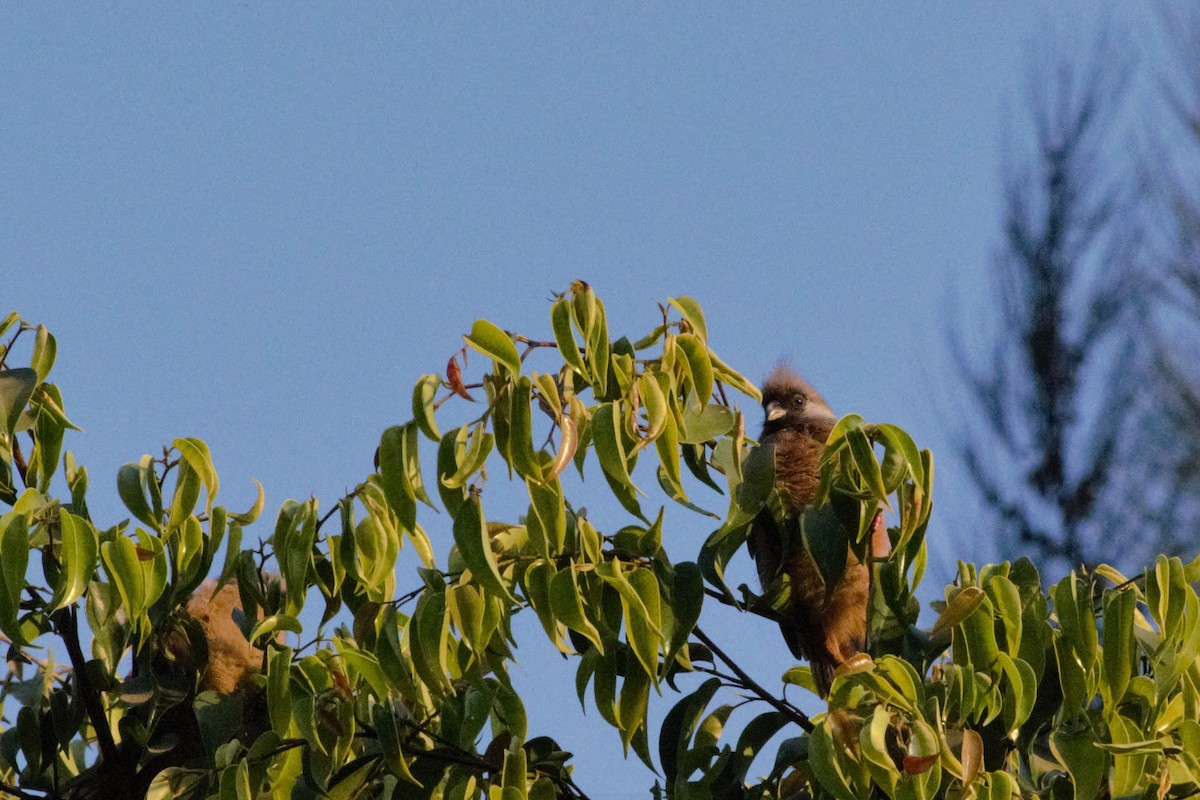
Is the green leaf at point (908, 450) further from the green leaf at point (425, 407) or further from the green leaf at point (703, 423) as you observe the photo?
the green leaf at point (425, 407)

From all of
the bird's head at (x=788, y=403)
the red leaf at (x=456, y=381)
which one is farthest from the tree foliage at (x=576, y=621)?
the bird's head at (x=788, y=403)

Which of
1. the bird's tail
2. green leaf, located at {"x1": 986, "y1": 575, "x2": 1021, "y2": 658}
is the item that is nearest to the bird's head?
the bird's tail

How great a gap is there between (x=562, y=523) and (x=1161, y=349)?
3.83m

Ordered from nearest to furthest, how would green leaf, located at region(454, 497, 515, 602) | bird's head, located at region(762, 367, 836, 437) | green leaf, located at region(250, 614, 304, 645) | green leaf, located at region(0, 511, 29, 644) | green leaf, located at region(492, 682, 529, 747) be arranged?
green leaf, located at region(454, 497, 515, 602), green leaf, located at region(0, 511, 29, 644), green leaf, located at region(492, 682, 529, 747), green leaf, located at region(250, 614, 304, 645), bird's head, located at region(762, 367, 836, 437)

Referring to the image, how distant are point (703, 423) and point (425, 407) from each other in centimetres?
38

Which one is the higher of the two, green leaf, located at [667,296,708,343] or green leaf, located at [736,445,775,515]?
green leaf, located at [667,296,708,343]

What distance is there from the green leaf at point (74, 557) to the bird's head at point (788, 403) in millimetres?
1900

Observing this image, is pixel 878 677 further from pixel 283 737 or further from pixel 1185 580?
pixel 283 737

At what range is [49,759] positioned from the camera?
7.27 feet

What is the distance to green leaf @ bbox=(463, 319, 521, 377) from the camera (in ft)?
5.41

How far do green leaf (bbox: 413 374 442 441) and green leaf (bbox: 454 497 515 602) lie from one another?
0.10m

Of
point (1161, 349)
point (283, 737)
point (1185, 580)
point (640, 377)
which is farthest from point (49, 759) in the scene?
point (1161, 349)

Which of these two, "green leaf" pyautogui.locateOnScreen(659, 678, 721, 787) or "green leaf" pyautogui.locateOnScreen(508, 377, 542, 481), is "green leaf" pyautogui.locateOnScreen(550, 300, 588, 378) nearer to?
"green leaf" pyautogui.locateOnScreen(508, 377, 542, 481)

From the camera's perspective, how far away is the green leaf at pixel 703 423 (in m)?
1.86
